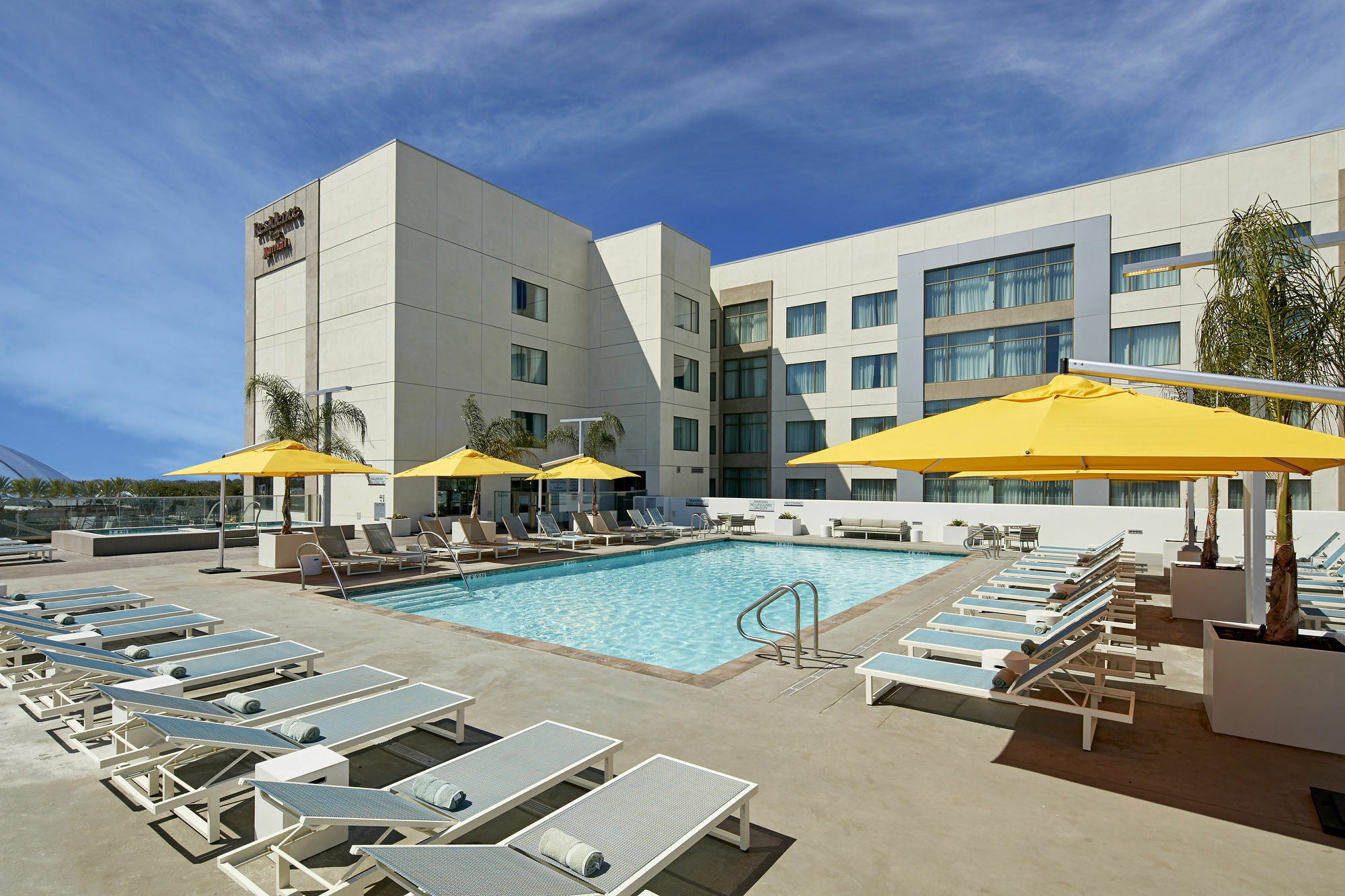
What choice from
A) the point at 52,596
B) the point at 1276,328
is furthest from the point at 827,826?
the point at 52,596

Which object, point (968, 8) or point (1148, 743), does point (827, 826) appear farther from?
point (968, 8)

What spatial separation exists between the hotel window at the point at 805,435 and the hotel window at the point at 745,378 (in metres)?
2.44

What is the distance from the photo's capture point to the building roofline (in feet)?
72.6

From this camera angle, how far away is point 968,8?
12.4 meters

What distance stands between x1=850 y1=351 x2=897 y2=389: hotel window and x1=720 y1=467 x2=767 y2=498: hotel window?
6.60 meters

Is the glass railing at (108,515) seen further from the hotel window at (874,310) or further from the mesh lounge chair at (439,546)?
the hotel window at (874,310)

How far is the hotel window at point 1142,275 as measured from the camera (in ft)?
78.7

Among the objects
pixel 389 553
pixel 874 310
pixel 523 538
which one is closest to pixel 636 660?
pixel 389 553

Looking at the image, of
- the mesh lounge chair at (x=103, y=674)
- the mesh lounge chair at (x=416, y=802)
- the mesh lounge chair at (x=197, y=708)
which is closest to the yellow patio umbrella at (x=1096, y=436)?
the mesh lounge chair at (x=416, y=802)

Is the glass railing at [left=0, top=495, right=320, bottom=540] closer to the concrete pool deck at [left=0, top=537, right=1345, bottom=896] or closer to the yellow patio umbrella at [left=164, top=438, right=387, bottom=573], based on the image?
the yellow patio umbrella at [left=164, top=438, right=387, bottom=573]

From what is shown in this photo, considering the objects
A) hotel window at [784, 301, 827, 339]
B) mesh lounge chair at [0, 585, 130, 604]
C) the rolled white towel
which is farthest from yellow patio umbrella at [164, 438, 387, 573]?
hotel window at [784, 301, 827, 339]

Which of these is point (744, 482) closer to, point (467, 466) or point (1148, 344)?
point (1148, 344)

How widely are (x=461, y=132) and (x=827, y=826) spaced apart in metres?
23.6

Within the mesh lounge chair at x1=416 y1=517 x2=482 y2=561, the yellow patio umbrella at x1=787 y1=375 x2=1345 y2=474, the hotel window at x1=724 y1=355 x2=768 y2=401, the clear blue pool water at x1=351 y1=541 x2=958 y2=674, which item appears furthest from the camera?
the hotel window at x1=724 y1=355 x2=768 y2=401
